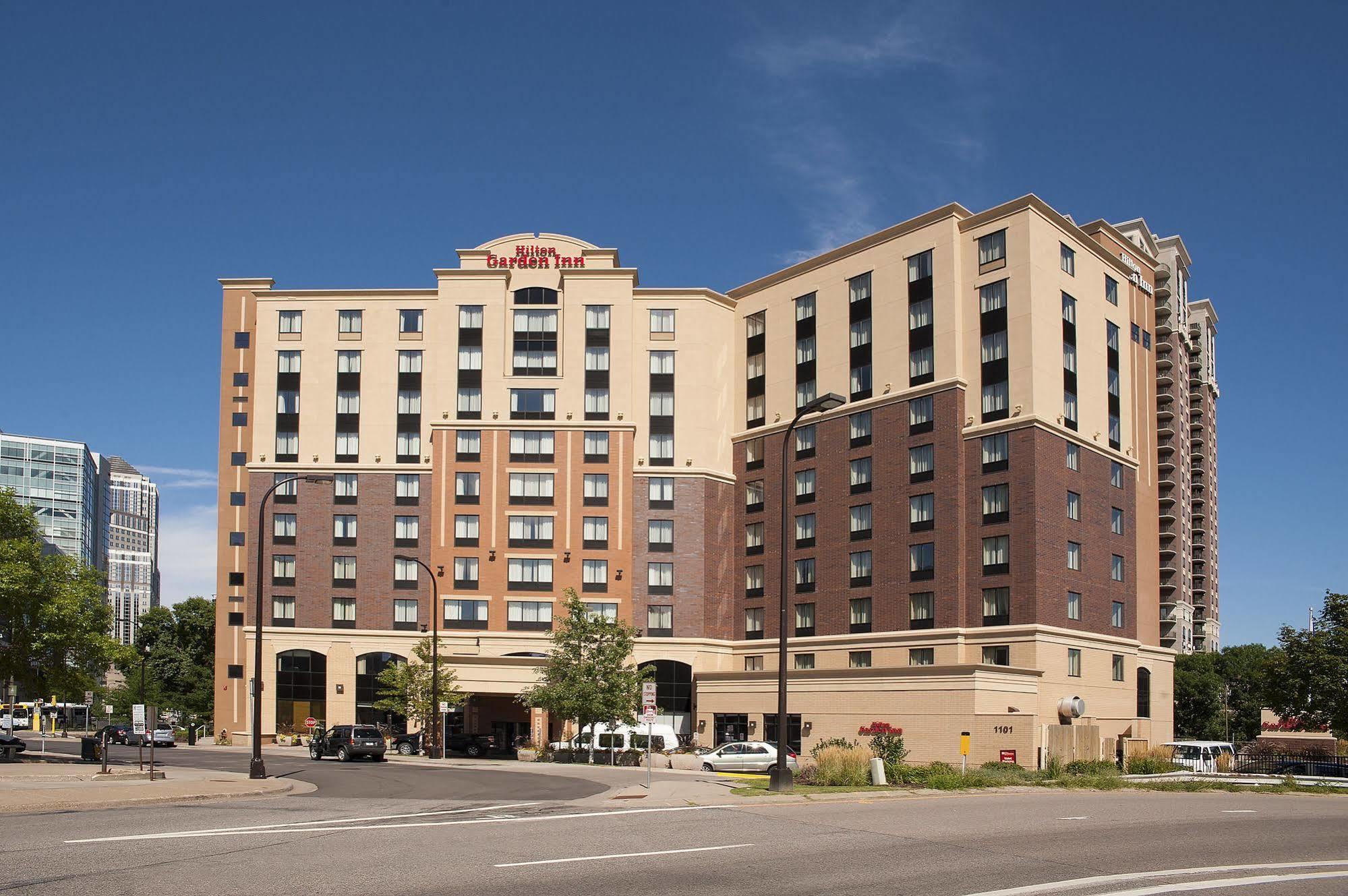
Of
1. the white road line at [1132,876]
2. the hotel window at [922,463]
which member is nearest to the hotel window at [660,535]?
the hotel window at [922,463]

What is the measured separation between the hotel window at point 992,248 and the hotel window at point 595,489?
27029 millimetres

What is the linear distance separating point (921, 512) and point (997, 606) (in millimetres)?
6953

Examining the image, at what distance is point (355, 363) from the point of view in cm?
8044

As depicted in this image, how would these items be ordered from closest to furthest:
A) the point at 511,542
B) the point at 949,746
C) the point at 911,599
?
the point at 949,746 < the point at 911,599 < the point at 511,542

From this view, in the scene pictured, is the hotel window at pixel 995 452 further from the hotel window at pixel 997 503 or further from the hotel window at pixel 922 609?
the hotel window at pixel 922 609

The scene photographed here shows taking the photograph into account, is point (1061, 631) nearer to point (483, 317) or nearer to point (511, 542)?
point (511, 542)

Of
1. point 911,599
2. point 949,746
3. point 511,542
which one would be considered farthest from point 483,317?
point 949,746

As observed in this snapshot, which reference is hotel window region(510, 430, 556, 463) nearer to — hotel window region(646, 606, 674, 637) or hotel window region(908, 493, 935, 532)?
hotel window region(646, 606, 674, 637)

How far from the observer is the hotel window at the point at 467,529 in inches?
3036

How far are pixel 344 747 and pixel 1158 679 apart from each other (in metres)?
48.1

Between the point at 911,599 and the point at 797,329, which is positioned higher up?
the point at 797,329

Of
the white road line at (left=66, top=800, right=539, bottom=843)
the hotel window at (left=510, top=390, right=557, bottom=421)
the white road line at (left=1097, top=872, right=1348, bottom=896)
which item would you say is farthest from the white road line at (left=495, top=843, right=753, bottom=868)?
the hotel window at (left=510, top=390, right=557, bottom=421)

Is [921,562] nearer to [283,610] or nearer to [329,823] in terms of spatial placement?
[283,610]

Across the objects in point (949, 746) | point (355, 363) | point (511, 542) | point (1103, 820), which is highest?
point (355, 363)
